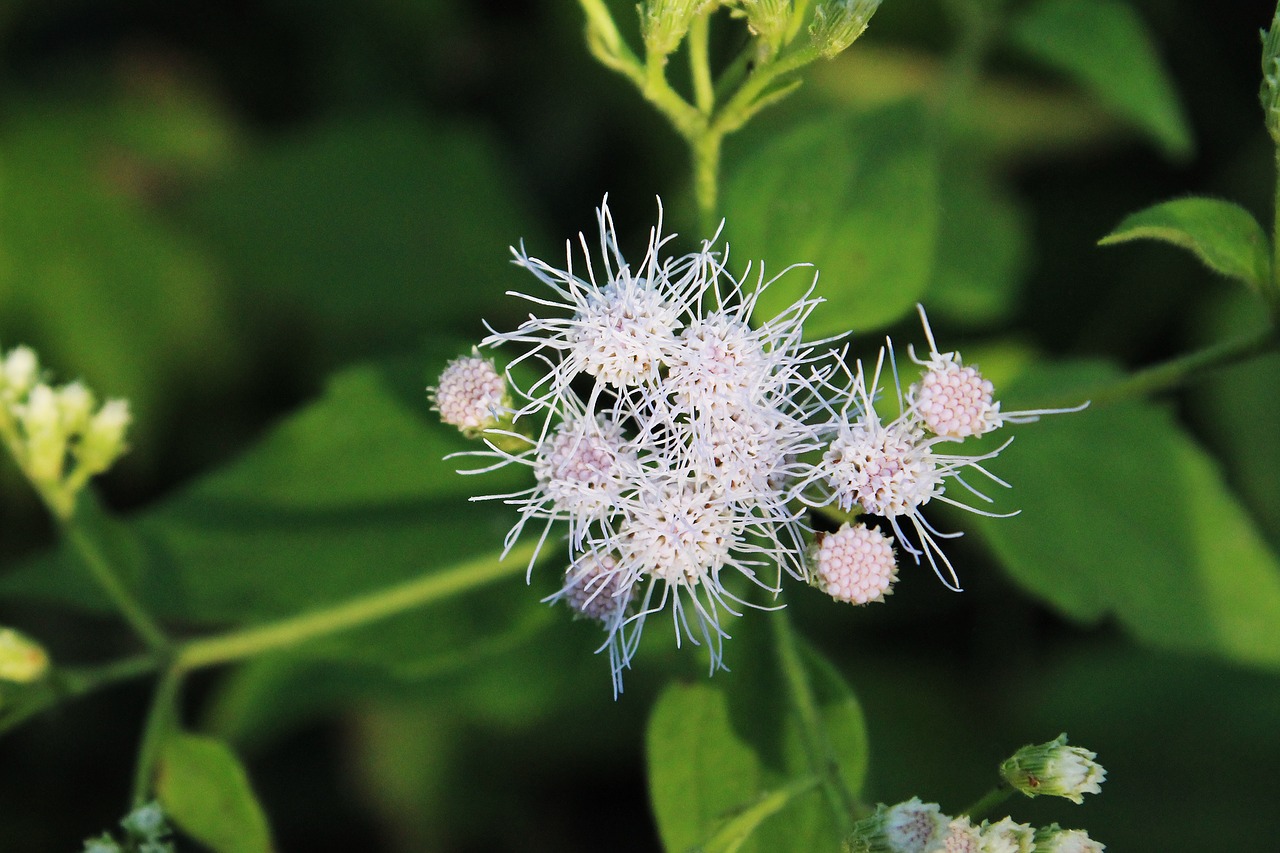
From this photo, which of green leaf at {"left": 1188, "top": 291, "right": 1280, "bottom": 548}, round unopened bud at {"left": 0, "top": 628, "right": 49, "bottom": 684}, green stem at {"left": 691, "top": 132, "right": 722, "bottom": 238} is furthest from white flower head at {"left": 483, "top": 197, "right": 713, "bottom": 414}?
green leaf at {"left": 1188, "top": 291, "right": 1280, "bottom": 548}

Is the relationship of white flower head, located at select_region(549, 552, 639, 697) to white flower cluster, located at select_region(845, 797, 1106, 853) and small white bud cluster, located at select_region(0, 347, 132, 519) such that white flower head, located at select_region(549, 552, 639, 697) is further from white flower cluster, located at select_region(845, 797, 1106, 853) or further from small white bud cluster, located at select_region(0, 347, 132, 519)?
small white bud cluster, located at select_region(0, 347, 132, 519)

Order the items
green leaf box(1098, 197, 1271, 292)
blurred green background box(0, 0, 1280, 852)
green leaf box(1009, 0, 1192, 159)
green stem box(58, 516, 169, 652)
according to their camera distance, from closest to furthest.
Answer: green leaf box(1098, 197, 1271, 292), green stem box(58, 516, 169, 652), green leaf box(1009, 0, 1192, 159), blurred green background box(0, 0, 1280, 852)

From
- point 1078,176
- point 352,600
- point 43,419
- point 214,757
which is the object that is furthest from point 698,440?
point 1078,176

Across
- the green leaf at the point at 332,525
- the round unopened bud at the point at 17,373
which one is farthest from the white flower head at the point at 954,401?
the round unopened bud at the point at 17,373

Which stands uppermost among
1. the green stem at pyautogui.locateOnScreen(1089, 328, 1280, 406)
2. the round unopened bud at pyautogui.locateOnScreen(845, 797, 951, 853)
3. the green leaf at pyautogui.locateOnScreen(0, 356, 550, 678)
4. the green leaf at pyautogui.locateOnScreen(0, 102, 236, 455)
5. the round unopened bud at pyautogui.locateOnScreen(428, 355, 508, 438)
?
the green leaf at pyautogui.locateOnScreen(0, 102, 236, 455)

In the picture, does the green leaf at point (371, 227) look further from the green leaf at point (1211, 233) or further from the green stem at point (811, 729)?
the green leaf at point (1211, 233)

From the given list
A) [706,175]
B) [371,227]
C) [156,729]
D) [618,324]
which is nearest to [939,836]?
[618,324]
